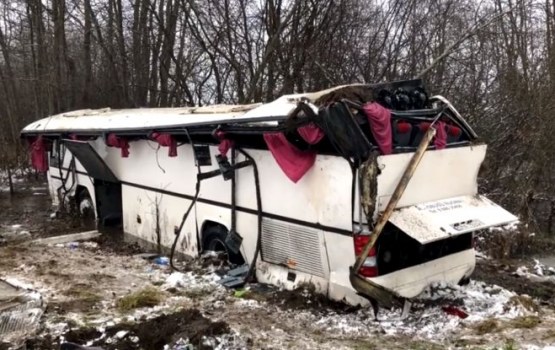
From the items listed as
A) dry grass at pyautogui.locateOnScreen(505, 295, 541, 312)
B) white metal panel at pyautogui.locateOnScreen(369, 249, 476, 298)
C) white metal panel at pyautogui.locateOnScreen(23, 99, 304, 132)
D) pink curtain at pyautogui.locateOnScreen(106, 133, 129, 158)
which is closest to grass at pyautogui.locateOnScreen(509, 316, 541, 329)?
dry grass at pyautogui.locateOnScreen(505, 295, 541, 312)

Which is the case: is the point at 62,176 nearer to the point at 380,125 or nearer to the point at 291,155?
the point at 291,155

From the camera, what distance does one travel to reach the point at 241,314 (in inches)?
228

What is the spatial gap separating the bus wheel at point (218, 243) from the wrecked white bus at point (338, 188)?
19 millimetres

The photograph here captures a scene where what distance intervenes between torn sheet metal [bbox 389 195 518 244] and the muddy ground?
0.88 m

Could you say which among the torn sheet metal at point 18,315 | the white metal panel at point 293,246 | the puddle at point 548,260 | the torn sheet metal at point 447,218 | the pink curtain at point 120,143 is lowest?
the puddle at point 548,260

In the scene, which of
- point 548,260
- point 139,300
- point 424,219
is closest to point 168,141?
point 139,300

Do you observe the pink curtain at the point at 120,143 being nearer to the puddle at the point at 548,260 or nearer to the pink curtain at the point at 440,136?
the pink curtain at the point at 440,136

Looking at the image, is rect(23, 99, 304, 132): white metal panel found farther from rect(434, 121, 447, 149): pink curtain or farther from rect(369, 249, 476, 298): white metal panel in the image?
rect(369, 249, 476, 298): white metal panel

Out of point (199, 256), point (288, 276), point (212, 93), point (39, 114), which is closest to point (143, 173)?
point (199, 256)

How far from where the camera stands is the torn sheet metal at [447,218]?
5.27 meters

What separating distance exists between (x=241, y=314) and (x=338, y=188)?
165 centimetres

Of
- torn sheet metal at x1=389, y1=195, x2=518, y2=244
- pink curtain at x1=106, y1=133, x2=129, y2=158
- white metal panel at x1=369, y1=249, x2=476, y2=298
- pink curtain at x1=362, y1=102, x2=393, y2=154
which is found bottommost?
white metal panel at x1=369, y1=249, x2=476, y2=298

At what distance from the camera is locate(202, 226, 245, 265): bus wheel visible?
7211mm

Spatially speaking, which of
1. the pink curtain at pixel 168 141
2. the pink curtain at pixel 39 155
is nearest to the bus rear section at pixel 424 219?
the pink curtain at pixel 168 141
